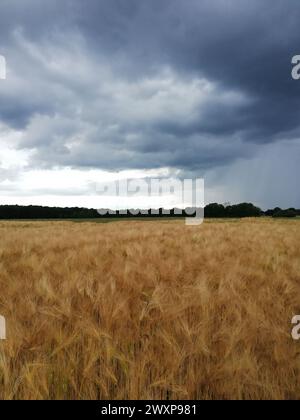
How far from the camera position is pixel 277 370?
171 centimetres

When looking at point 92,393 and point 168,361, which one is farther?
point 168,361

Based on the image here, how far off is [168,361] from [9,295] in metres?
1.83

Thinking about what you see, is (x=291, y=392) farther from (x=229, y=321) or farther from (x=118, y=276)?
(x=118, y=276)

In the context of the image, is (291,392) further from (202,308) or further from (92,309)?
(92,309)

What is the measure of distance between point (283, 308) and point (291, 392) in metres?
1.22

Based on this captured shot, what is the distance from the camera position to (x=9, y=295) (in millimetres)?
2898

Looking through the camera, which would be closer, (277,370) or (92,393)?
(92,393)

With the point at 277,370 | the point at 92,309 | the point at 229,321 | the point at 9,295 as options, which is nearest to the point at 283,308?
the point at 229,321

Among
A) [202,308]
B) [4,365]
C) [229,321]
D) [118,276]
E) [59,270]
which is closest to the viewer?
[4,365]
